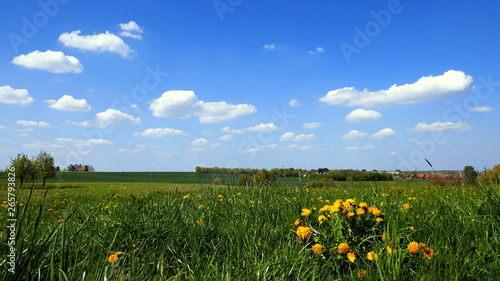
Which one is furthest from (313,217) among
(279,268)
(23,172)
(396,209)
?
(23,172)

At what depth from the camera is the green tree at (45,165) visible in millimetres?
38656

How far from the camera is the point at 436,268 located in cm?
309

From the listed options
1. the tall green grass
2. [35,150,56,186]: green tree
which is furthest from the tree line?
the tall green grass

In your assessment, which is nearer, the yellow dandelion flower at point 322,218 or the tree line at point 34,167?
the yellow dandelion flower at point 322,218

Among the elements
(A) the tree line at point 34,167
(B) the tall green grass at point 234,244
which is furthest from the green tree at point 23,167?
(B) the tall green grass at point 234,244

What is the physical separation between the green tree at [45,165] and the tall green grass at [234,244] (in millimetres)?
38227

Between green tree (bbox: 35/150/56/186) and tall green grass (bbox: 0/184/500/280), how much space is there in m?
38.2

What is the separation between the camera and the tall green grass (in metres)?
2.54

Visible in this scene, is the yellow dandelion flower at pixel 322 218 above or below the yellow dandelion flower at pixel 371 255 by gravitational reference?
above

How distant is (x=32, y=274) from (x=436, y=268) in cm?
328

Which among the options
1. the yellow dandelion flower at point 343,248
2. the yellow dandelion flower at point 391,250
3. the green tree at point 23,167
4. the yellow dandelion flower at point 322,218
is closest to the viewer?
the yellow dandelion flower at point 391,250

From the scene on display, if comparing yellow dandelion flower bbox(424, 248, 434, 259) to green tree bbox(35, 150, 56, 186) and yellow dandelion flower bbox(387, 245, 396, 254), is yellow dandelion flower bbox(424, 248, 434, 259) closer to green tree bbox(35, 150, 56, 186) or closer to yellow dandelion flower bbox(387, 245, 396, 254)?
yellow dandelion flower bbox(387, 245, 396, 254)

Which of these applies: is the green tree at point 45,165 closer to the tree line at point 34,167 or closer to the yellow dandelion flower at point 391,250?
the tree line at point 34,167

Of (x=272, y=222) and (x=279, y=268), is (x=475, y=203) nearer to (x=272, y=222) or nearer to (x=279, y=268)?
(x=272, y=222)
